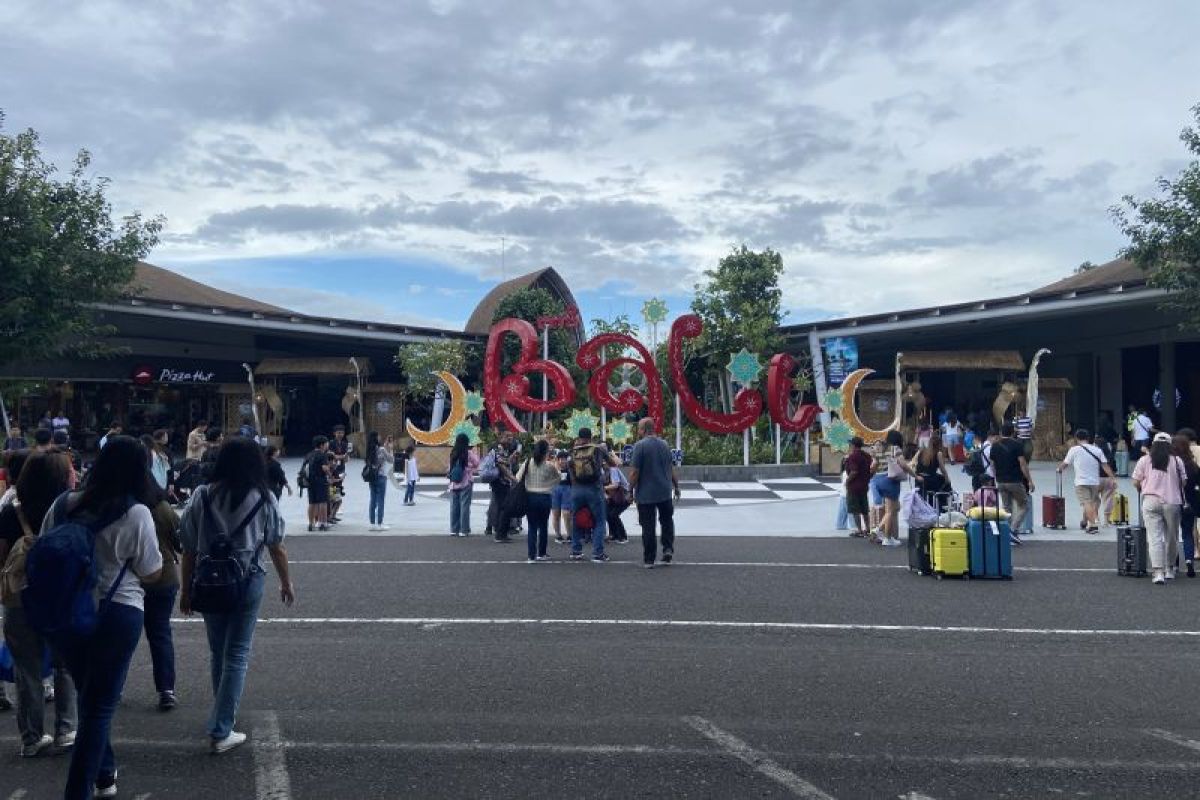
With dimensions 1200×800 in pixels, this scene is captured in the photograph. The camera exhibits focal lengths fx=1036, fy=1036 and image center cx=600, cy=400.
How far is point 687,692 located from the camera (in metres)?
6.18

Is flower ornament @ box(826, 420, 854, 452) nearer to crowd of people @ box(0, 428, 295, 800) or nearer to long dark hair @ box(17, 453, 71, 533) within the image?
crowd of people @ box(0, 428, 295, 800)

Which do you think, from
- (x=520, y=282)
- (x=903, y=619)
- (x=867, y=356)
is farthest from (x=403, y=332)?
(x=903, y=619)

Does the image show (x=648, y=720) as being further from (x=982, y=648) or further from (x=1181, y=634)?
(x=1181, y=634)

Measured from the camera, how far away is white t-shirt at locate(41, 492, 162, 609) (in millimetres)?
4398

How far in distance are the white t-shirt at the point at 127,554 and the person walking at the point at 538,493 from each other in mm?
7246

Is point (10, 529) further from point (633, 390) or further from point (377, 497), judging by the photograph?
point (633, 390)

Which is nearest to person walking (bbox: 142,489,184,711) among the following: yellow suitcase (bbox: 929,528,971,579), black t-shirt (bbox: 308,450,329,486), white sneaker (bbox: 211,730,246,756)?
white sneaker (bbox: 211,730,246,756)

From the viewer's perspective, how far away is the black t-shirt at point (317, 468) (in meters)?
14.7

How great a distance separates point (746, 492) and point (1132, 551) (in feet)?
34.7

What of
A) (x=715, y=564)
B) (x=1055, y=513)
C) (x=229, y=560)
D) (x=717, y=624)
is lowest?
(x=717, y=624)

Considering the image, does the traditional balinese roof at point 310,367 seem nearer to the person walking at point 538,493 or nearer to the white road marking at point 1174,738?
the person walking at point 538,493

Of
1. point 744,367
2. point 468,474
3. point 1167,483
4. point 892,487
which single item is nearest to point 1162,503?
point 1167,483

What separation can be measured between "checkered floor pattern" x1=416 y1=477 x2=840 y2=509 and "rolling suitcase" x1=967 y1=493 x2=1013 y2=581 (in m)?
7.99

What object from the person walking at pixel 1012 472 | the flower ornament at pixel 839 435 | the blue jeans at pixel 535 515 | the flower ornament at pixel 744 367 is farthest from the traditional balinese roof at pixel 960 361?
the blue jeans at pixel 535 515
